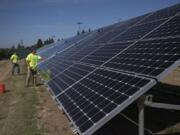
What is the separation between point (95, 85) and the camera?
27.7 ft

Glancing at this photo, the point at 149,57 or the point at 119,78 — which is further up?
the point at 149,57

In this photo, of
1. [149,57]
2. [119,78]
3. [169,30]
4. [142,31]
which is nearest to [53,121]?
[119,78]

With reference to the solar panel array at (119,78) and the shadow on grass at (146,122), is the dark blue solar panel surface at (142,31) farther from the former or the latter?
the shadow on grass at (146,122)

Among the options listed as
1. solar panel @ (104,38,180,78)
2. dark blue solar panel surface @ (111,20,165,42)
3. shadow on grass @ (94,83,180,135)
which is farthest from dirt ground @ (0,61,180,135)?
dark blue solar panel surface @ (111,20,165,42)

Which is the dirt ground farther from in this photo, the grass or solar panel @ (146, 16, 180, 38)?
solar panel @ (146, 16, 180, 38)

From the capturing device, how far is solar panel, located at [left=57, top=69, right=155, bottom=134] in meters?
6.27

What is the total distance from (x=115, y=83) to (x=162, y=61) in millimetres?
1411

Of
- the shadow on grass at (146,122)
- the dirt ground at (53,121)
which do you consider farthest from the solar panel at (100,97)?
the shadow on grass at (146,122)

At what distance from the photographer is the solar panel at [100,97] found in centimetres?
627

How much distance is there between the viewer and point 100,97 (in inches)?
288

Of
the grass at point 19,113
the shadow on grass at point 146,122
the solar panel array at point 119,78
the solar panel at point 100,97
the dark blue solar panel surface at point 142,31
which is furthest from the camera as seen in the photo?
the dark blue solar panel surface at point 142,31

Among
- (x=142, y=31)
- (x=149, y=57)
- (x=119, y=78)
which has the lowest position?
(x=119, y=78)

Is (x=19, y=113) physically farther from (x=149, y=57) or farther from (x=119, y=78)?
Answer: (x=149, y=57)

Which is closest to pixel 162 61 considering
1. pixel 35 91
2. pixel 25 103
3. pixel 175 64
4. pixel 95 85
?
pixel 175 64
